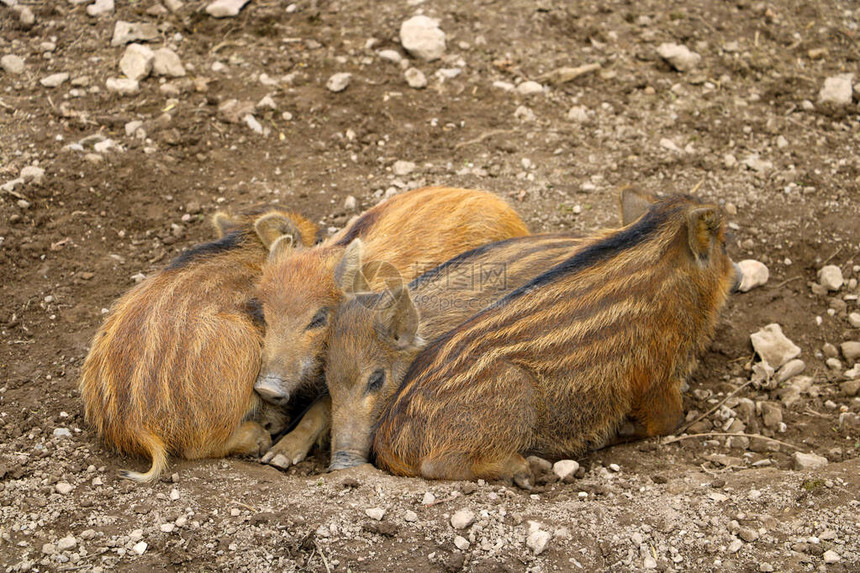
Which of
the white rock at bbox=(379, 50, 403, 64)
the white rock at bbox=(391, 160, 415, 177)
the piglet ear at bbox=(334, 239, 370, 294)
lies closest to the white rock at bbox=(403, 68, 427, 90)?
the white rock at bbox=(379, 50, 403, 64)

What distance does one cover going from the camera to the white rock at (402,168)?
6121 mm

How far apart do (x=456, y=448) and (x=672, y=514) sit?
40.0 inches

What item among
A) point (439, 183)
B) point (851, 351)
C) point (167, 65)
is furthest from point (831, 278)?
point (167, 65)

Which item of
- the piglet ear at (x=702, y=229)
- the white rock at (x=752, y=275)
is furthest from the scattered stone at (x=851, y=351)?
the piglet ear at (x=702, y=229)

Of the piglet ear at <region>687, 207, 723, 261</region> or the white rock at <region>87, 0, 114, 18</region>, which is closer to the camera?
the piglet ear at <region>687, 207, 723, 261</region>

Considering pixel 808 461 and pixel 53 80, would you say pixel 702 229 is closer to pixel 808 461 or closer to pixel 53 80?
pixel 808 461

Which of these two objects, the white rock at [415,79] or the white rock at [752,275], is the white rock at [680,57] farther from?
the white rock at [752,275]

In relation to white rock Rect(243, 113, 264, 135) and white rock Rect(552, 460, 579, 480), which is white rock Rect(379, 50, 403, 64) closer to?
white rock Rect(243, 113, 264, 135)

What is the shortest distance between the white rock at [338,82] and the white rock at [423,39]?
606 mm

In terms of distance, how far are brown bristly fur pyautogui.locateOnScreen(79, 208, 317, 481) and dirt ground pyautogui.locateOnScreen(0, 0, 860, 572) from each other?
5.4 inches

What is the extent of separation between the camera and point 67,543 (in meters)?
3.36

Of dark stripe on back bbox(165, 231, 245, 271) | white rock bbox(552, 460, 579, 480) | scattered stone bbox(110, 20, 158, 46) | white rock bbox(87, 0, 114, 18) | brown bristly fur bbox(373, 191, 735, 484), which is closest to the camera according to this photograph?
brown bristly fur bbox(373, 191, 735, 484)

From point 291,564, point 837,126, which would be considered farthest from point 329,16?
point 291,564

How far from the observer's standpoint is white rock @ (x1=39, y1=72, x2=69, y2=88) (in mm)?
6503
